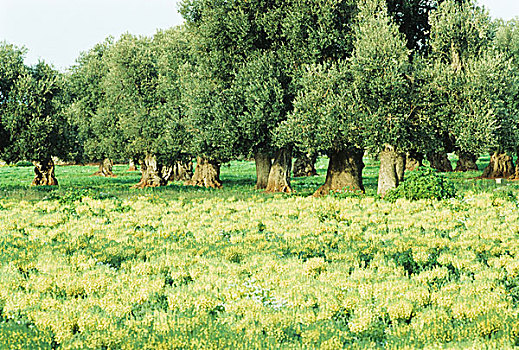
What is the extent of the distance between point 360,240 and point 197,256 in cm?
455

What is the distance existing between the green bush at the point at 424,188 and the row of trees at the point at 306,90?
1.88 metres

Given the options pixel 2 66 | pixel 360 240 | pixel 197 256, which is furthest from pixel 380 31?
pixel 2 66

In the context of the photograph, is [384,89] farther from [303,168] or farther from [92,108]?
[92,108]

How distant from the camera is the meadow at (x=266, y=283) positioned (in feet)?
22.8

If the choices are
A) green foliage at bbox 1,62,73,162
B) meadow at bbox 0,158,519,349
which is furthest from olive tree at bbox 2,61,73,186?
meadow at bbox 0,158,519,349

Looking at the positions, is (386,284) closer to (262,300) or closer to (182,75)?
(262,300)

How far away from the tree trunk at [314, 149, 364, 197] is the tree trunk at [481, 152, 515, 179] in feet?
58.2

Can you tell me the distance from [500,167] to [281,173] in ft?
70.9

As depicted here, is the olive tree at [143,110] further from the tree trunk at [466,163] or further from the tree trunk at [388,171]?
the tree trunk at [466,163]

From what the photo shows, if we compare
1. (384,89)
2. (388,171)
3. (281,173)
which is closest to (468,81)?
(384,89)

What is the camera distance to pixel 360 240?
13.5 metres

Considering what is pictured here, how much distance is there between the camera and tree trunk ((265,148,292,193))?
31.9 meters

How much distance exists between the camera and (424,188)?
2238cm

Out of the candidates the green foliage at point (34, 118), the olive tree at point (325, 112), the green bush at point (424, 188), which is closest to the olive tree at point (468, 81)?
the green bush at point (424, 188)
